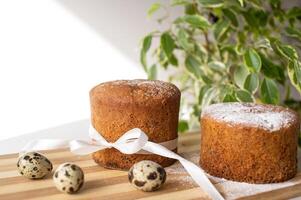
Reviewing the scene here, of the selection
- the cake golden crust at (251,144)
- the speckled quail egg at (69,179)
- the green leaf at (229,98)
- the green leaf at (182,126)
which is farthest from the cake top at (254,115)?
the green leaf at (182,126)

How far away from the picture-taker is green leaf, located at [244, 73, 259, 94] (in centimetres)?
87

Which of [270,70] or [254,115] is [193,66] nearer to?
[270,70]

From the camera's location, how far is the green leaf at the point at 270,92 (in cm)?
88

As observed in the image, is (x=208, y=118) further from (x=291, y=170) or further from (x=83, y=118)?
(x=83, y=118)

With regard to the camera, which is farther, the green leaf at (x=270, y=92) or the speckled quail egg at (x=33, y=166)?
the green leaf at (x=270, y=92)

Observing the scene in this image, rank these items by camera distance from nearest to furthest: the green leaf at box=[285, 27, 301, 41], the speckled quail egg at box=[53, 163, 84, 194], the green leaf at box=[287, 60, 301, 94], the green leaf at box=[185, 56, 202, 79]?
the speckled quail egg at box=[53, 163, 84, 194] < the green leaf at box=[287, 60, 301, 94] < the green leaf at box=[285, 27, 301, 41] < the green leaf at box=[185, 56, 202, 79]

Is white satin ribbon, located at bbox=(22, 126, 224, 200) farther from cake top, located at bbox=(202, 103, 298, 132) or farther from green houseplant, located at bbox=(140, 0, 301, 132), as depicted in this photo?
green houseplant, located at bbox=(140, 0, 301, 132)

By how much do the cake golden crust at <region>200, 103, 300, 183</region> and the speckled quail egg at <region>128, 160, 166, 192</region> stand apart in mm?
116

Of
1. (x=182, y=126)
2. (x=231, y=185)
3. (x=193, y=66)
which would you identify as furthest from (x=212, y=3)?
(x=231, y=185)

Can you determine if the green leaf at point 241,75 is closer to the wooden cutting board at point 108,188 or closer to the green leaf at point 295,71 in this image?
the green leaf at point 295,71

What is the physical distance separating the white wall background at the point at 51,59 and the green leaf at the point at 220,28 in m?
0.29

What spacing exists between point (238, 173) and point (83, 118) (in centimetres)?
67

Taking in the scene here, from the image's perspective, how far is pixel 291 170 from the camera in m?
0.70

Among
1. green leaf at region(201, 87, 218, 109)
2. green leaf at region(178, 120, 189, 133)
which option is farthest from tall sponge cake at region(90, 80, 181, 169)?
green leaf at region(178, 120, 189, 133)
